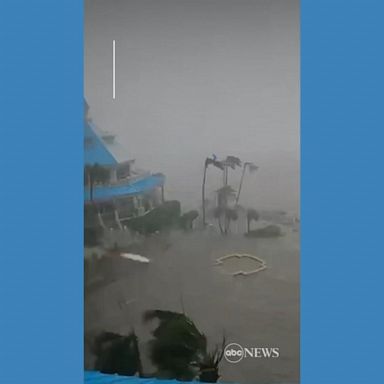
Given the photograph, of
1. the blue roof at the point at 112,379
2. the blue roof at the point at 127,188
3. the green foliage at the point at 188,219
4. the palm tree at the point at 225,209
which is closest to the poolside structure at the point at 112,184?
the blue roof at the point at 127,188

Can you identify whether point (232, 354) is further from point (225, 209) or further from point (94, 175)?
point (94, 175)

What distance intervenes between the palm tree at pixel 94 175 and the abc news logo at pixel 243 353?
2.90ft

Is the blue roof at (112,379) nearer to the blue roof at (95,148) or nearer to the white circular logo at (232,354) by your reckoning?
the white circular logo at (232,354)

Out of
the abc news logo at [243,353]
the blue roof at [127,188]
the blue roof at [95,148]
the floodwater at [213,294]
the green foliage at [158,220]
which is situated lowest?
the abc news logo at [243,353]

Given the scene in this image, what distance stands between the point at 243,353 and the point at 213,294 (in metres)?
0.28

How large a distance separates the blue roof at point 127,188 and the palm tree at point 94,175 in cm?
2

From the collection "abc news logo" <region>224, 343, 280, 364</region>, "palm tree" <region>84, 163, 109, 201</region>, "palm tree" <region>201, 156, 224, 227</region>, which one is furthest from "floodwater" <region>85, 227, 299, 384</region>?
"palm tree" <region>84, 163, 109, 201</region>

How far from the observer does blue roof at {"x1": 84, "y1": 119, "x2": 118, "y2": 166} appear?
2951 mm

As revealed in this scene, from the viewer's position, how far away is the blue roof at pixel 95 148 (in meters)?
2.95

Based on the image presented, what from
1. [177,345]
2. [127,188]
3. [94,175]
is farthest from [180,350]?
[94,175]

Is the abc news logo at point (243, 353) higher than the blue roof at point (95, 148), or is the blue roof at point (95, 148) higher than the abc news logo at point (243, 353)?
the blue roof at point (95, 148)

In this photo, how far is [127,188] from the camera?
2.96 meters

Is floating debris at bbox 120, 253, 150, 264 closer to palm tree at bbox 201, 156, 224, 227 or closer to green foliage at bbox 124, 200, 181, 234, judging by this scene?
green foliage at bbox 124, 200, 181, 234

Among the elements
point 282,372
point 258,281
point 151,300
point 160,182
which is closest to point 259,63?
point 160,182
